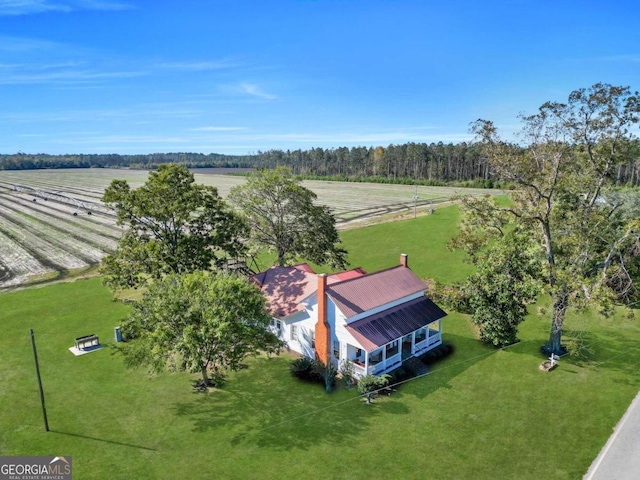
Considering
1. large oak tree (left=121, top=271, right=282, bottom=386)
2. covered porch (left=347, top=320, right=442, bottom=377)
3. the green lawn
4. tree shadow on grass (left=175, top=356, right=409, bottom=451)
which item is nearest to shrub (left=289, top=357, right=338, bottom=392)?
tree shadow on grass (left=175, top=356, right=409, bottom=451)

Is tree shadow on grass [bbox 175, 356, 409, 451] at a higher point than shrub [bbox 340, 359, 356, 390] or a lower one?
lower

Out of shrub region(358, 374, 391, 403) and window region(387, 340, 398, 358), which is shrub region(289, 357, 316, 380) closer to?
shrub region(358, 374, 391, 403)

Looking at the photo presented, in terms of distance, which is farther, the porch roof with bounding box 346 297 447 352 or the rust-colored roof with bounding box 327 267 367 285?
the rust-colored roof with bounding box 327 267 367 285

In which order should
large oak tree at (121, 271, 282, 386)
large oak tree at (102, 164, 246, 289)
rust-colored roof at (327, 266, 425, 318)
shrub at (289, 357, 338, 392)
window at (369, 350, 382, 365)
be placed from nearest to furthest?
large oak tree at (121, 271, 282, 386), shrub at (289, 357, 338, 392), rust-colored roof at (327, 266, 425, 318), window at (369, 350, 382, 365), large oak tree at (102, 164, 246, 289)

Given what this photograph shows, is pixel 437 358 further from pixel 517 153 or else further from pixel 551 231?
pixel 517 153

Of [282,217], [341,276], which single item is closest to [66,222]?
[282,217]

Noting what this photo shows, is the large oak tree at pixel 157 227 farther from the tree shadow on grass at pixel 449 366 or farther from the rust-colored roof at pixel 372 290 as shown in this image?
the tree shadow on grass at pixel 449 366
